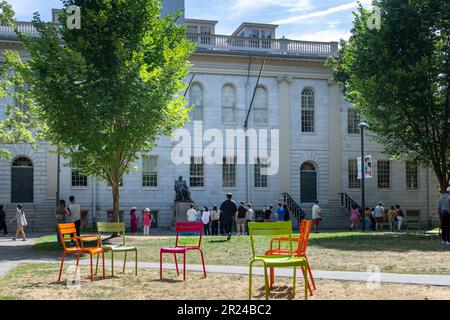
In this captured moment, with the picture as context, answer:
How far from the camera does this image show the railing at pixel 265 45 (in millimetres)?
39812

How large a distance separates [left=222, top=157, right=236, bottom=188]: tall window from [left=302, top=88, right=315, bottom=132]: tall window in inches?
229

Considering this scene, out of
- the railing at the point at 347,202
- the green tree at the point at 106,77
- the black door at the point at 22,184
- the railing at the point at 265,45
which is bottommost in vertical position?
the railing at the point at 347,202

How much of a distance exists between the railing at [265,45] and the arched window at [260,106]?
2.78 m

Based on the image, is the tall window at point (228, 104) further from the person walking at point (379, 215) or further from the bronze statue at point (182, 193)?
the person walking at point (379, 215)

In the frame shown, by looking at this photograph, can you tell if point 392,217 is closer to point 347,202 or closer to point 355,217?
point 355,217

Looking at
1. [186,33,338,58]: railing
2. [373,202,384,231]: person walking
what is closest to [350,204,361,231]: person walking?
[373,202,384,231]: person walking

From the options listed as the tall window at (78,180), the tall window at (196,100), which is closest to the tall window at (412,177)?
the tall window at (196,100)

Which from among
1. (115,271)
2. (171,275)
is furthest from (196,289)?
(115,271)

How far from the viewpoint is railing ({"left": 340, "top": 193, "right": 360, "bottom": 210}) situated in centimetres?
3978

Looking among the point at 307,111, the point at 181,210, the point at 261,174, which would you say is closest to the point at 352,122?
the point at 307,111

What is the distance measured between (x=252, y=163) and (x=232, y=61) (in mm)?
7023

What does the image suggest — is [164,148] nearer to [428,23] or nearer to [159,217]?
[159,217]

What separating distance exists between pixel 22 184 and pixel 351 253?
83.4ft
